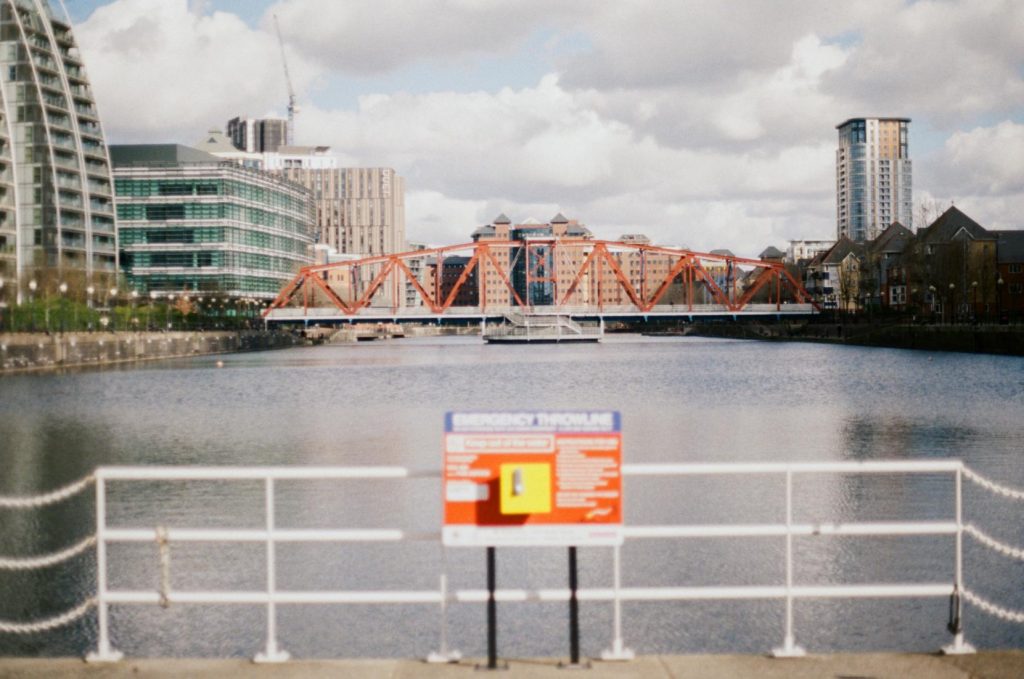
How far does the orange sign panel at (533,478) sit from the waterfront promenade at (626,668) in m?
1.11

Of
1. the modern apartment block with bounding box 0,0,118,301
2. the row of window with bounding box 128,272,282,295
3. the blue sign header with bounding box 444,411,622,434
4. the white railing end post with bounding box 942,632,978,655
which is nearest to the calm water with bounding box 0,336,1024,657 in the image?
the white railing end post with bounding box 942,632,978,655

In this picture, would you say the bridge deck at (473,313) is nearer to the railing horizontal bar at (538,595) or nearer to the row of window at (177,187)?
the row of window at (177,187)

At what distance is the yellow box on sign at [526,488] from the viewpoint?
946 cm

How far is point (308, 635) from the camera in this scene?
15.0m

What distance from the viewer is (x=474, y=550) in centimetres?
2025

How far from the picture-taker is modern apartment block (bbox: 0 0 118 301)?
144 meters

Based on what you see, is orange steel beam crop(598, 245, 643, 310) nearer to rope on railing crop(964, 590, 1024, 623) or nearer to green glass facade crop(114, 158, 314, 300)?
green glass facade crop(114, 158, 314, 300)

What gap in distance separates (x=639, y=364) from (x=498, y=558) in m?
88.3

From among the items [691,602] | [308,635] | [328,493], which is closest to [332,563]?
[308,635]

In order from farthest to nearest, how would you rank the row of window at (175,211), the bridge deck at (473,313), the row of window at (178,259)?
1. the row of window at (178,259)
2. the row of window at (175,211)
3. the bridge deck at (473,313)

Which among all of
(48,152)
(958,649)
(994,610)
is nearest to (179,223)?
(48,152)

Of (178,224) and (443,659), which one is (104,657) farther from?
(178,224)

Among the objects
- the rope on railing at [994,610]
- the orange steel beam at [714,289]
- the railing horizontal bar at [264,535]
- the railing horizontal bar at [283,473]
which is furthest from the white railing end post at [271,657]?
the orange steel beam at [714,289]

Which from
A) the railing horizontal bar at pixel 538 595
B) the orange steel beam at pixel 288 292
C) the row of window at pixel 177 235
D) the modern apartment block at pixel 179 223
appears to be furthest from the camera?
the orange steel beam at pixel 288 292
